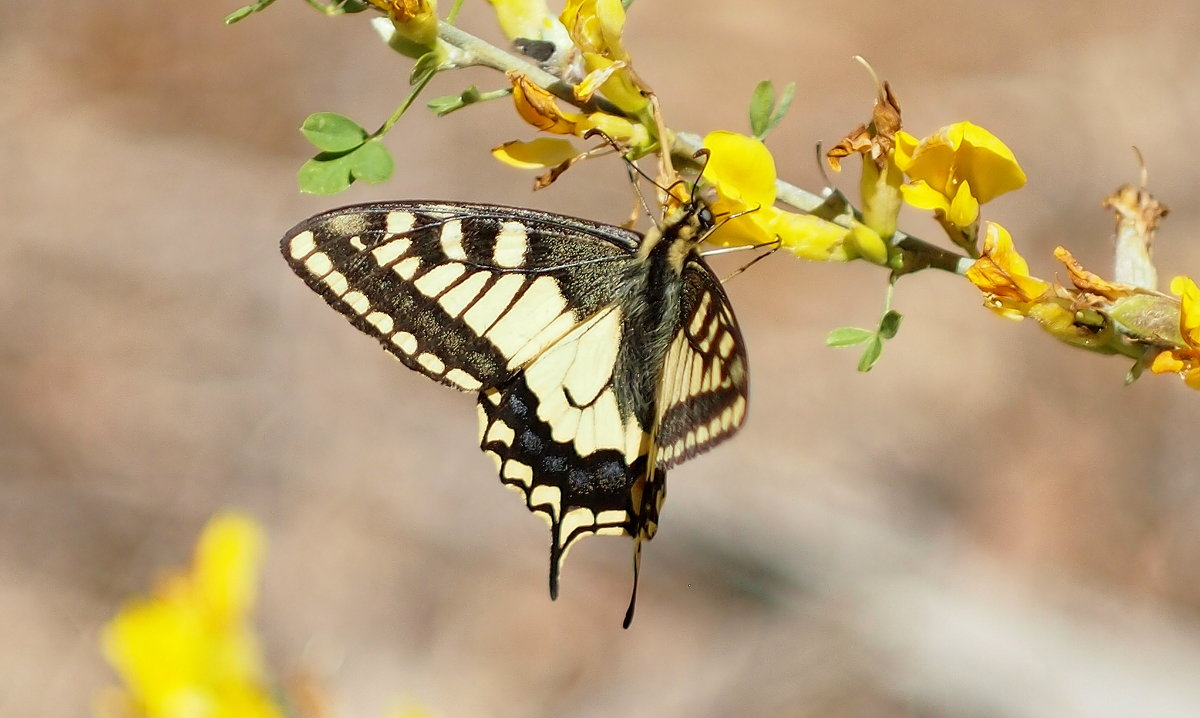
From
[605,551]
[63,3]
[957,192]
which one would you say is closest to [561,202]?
[605,551]

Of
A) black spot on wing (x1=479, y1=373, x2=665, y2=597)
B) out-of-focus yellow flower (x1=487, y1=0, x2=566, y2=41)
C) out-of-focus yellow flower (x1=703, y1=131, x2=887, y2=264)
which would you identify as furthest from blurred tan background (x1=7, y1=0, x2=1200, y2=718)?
out-of-focus yellow flower (x1=487, y1=0, x2=566, y2=41)

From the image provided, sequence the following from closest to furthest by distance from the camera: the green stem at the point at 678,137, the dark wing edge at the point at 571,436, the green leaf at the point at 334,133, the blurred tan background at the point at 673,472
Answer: the green stem at the point at 678,137 → the green leaf at the point at 334,133 → the dark wing edge at the point at 571,436 → the blurred tan background at the point at 673,472

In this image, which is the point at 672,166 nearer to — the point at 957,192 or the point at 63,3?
the point at 957,192

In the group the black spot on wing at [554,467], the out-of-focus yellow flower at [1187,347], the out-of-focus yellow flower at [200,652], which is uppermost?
the out-of-focus yellow flower at [1187,347]

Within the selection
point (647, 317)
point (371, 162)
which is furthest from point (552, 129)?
point (647, 317)

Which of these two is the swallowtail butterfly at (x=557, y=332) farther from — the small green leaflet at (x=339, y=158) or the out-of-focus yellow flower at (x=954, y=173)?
the out-of-focus yellow flower at (x=954, y=173)

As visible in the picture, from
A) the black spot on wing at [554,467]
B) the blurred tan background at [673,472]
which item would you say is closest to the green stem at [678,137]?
the black spot on wing at [554,467]

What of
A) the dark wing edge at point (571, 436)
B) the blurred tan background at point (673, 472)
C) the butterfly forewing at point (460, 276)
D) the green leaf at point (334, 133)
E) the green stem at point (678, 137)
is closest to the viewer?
the green stem at point (678, 137)

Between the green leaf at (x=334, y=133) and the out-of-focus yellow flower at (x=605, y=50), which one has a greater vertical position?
the out-of-focus yellow flower at (x=605, y=50)
